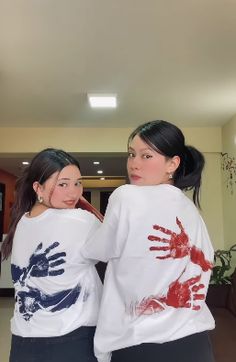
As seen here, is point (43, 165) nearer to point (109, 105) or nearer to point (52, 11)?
point (52, 11)

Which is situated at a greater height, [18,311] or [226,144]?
[226,144]

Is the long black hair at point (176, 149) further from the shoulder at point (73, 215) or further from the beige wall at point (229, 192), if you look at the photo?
the beige wall at point (229, 192)

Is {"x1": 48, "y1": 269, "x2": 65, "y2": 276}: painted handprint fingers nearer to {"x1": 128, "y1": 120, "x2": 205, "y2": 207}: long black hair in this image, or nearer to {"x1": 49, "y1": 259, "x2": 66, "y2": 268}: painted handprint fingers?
{"x1": 49, "y1": 259, "x2": 66, "y2": 268}: painted handprint fingers

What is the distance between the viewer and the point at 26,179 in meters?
1.08

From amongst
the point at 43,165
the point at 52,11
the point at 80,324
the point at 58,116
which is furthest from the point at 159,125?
the point at 58,116

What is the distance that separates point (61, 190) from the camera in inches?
39.4

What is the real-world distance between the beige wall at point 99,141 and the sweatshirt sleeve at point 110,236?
3915mm

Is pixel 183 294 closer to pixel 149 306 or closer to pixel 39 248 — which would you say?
pixel 149 306

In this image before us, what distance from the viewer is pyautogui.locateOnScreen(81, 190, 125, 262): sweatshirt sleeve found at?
0.81 meters

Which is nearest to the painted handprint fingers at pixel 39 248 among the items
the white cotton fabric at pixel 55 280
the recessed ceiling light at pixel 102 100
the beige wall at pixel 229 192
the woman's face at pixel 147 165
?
the white cotton fabric at pixel 55 280

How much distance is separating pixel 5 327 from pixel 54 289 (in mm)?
3283

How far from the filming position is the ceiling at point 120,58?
2084 millimetres

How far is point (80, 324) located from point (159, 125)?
55cm

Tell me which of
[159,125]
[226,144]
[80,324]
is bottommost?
[80,324]
